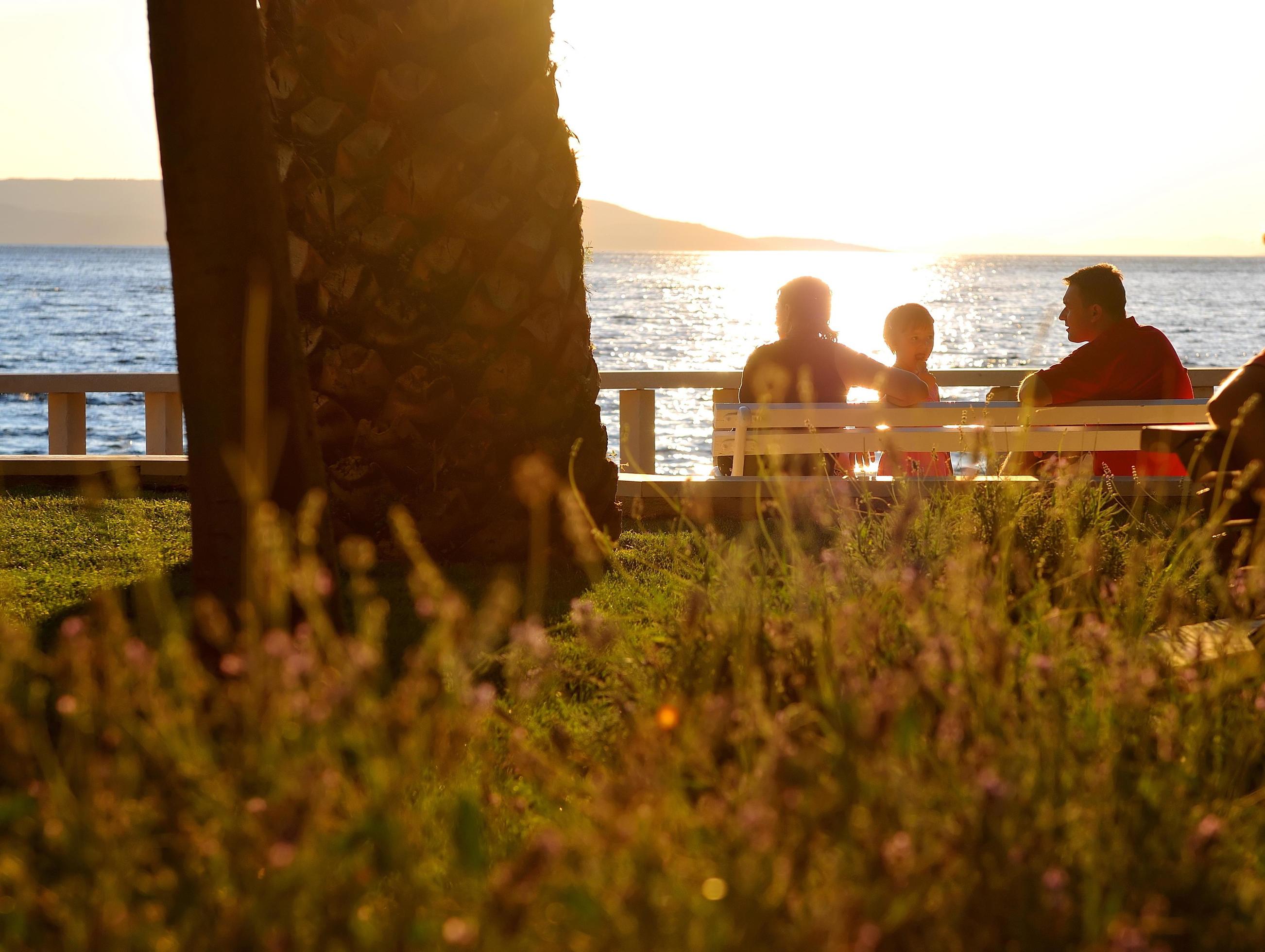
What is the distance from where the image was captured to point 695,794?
2.62 metres

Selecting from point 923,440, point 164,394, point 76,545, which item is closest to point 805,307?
point 923,440

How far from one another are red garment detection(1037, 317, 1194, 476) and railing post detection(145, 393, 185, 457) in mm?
5187

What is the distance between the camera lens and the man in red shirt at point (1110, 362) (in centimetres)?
603

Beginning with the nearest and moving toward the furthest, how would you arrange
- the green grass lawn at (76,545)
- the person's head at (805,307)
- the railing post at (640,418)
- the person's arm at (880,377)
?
the green grass lawn at (76,545)
the person's arm at (880,377)
the person's head at (805,307)
the railing post at (640,418)

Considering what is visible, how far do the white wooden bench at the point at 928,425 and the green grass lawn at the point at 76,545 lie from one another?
99.7 inches

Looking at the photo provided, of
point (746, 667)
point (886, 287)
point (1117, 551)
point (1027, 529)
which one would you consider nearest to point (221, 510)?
point (746, 667)

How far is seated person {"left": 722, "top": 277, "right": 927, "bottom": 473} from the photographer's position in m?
5.84

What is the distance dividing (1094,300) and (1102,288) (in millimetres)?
66

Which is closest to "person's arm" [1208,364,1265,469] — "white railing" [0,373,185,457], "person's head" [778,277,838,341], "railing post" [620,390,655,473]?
"person's head" [778,277,838,341]

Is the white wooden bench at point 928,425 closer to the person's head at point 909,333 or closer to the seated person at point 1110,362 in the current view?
the seated person at point 1110,362

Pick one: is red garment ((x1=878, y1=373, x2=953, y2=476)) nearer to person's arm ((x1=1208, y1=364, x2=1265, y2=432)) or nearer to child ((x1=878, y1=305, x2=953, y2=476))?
child ((x1=878, y1=305, x2=953, y2=476))

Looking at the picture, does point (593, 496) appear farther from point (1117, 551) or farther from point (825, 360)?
point (1117, 551)

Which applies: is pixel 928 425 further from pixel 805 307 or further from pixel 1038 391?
pixel 805 307

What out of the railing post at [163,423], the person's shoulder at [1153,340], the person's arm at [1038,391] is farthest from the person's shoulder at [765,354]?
the railing post at [163,423]
